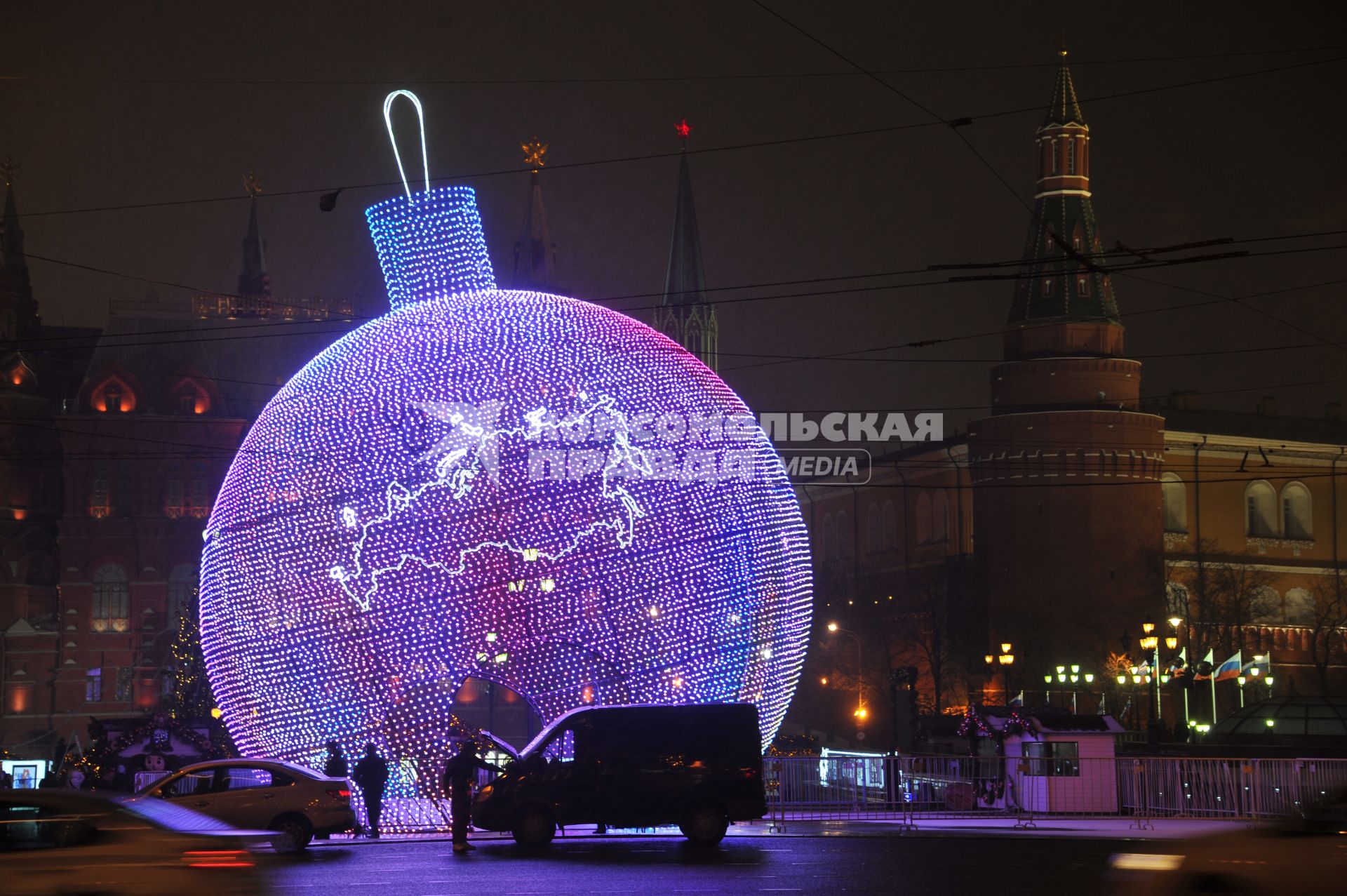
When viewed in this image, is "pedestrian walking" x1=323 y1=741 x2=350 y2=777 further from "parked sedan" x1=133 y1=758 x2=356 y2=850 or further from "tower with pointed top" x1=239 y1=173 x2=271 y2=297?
"tower with pointed top" x1=239 y1=173 x2=271 y2=297

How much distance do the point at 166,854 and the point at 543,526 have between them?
27.3ft

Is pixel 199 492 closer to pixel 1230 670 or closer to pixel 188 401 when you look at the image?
pixel 188 401

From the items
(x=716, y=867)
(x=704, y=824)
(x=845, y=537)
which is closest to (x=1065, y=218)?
(x=845, y=537)

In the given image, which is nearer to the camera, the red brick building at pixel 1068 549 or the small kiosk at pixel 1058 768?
the small kiosk at pixel 1058 768

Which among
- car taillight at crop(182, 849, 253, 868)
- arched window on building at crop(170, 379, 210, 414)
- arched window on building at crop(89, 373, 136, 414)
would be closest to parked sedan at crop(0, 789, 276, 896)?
car taillight at crop(182, 849, 253, 868)

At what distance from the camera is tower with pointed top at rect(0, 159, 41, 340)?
7838cm

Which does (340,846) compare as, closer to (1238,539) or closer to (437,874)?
(437,874)

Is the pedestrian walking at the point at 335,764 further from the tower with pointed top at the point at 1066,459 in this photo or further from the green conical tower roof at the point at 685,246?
the green conical tower roof at the point at 685,246

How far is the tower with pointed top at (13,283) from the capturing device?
78375 millimetres

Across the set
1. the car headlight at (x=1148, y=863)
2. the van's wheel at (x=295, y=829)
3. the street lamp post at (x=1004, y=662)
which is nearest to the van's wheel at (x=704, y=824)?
the van's wheel at (x=295, y=829)

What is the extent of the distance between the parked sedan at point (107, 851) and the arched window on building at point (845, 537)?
79.3m

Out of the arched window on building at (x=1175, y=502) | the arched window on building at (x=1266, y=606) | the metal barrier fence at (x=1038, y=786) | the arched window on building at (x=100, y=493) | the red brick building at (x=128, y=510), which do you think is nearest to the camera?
the metal barrier fence at (x=1038, y=786)

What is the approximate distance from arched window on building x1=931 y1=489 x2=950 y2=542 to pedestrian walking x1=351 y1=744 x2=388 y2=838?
199 feet

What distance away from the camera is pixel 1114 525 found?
227ft
